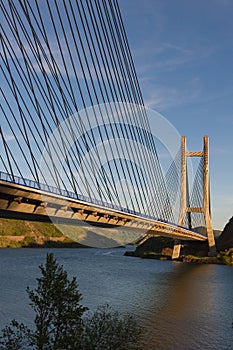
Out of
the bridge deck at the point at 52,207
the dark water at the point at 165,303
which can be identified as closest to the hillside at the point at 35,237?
the dark water at the point at 165,303

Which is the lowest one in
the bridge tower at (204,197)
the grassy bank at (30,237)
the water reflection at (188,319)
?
the water reflection at (188,319)

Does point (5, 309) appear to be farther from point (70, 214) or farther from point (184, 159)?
point (184, 159)

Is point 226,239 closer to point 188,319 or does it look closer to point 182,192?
point 182,192

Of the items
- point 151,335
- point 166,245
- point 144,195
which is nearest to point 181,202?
point 166,245

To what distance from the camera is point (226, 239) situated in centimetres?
7481

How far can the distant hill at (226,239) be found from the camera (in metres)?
72.9

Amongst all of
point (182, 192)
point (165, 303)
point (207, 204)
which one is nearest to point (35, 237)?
point (182, 192)

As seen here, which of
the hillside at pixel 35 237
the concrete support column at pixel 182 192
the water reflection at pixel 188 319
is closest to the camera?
the water reflection at pixel 188 319

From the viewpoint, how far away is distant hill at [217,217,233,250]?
239 ft

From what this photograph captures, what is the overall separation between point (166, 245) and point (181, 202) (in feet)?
69.4

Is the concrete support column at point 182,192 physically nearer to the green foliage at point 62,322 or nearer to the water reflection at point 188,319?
the water reflection at point 188,319

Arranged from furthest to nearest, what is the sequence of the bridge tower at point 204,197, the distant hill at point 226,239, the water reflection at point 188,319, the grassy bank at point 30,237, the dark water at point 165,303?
the grassy bank at point 30,237 < the distant hill at point 226,239 < the bridge tower at point 204,197 < the dark water at point 165,303 < the water reflection at point 188,319

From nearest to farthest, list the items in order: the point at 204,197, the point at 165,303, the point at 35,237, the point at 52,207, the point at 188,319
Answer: the point at 52,207 < the point at 188,319 < the point at 165,303 < the point at 204,197 < the point at 35,237

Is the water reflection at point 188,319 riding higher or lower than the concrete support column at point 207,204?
lower
